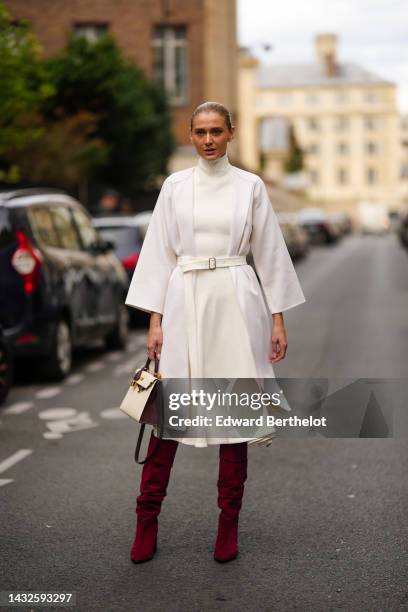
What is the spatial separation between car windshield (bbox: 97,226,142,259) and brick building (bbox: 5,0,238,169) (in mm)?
26720

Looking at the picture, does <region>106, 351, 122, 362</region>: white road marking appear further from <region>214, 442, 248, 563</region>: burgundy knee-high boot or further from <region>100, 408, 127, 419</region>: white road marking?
<region>214, 442, 248, 563</region>: burgundy knee-high boot

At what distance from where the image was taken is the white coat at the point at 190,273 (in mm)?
4492

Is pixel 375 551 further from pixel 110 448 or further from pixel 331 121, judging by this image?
pixel 331 121

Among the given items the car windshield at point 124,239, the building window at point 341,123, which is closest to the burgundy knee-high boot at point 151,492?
the car windshield at point 124,239

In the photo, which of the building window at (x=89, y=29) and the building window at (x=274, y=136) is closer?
the building window at (x=89, y=29)

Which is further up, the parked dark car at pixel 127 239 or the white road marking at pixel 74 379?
the parked dark car at pixel 127 239

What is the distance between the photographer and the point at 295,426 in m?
4.56

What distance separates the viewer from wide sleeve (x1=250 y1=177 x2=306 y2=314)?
4.56 m

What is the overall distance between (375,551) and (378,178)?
455ft

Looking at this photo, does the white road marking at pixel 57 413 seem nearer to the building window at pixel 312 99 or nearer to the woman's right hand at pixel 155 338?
the woman's right hand at pixel 155 338

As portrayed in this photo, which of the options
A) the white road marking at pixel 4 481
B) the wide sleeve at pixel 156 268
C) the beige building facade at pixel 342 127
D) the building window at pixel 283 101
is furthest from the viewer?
the building window at pixel 283 101

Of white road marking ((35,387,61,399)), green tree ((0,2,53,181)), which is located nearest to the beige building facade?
green tree ((0,2,53,181))

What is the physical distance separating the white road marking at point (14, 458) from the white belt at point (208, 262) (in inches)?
99.1

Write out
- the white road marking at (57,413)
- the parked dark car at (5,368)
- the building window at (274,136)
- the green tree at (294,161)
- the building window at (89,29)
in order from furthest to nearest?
the building window at (274,136) → the green tree at (294,161) → the building window at (89,29) → the parked dark car at (5,368) → the white road marking at (57,413)
